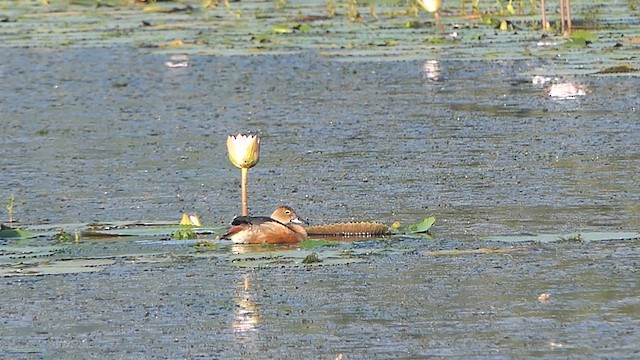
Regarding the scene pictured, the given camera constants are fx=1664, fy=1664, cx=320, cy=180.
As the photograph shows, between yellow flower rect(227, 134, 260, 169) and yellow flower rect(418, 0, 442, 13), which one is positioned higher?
yellow flower rect(227, 134, 260, 169)

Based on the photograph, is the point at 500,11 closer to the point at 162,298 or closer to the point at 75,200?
the point at 75,200

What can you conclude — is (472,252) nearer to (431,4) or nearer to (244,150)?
(244,150)

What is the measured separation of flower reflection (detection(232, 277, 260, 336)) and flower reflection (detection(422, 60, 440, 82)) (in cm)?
847

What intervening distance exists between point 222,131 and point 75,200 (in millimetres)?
3093

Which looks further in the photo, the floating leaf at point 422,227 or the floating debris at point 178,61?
the floating debris at point 178,61

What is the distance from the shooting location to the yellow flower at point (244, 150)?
26.6 ft

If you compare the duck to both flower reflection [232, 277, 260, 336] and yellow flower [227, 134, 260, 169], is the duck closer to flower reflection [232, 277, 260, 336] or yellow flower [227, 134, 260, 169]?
yellow flower [227, 134, 260, 169]

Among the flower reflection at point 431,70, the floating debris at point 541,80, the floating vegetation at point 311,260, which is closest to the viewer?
the floating vegetation at point 311,260

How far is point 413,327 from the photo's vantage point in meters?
5.97

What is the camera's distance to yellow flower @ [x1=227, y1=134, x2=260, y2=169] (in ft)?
26.6

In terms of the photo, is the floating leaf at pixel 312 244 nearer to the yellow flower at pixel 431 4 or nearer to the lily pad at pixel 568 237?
the lily pad at pixel 568 237

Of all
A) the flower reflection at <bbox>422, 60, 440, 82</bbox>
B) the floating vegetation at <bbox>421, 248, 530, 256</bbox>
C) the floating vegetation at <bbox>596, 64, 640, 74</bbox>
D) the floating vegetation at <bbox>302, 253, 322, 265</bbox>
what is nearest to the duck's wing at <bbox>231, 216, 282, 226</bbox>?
the floating vegetation at <bbox>302, 253, 322, 265</bbox>

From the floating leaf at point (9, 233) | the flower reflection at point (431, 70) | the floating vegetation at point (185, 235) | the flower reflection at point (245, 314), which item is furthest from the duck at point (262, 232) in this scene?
the flower reflection at point (431, 70)

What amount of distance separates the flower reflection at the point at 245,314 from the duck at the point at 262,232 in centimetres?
85
